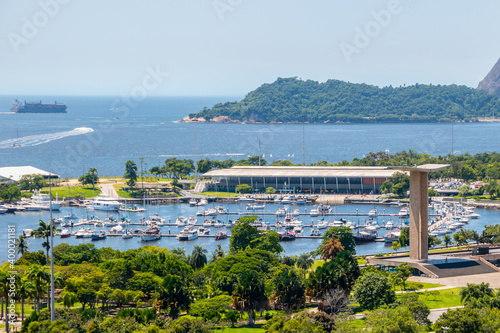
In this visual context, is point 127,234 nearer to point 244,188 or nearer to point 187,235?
point 187,235

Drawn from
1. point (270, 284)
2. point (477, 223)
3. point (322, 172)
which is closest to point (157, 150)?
point (322, 172)

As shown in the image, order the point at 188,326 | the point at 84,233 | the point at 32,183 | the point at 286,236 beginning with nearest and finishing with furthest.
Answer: the point at 188,326
the point at 286,236
the point at 84,233
the point at 32,183

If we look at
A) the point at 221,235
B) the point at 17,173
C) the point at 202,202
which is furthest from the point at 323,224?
the point at 17,173

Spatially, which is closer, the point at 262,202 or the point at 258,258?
the point at 258,258

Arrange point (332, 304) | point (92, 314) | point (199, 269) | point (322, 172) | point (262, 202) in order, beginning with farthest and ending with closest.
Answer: point (322, 172) → point (262, 202) → point (199, 269) → point (332, 304) → point (92, 314)

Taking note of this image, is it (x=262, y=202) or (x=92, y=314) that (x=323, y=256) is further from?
(x=262, y=202)

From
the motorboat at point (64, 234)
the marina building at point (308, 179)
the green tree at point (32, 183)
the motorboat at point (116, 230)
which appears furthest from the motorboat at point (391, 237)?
the green tree at point (32, 183)
